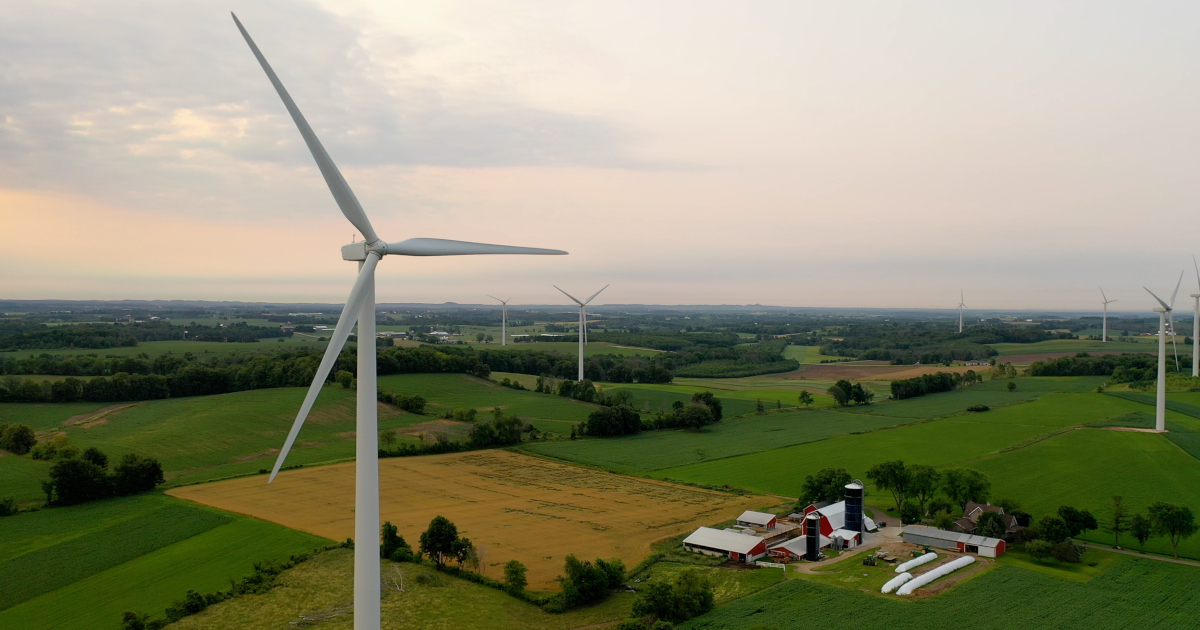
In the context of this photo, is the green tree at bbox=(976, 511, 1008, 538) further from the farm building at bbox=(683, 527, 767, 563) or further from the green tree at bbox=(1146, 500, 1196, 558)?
the farm building at bbox=(683, 527, 767, 563)

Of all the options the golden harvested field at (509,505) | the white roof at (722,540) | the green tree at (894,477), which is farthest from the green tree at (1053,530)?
the golden harvested field at (509,505)

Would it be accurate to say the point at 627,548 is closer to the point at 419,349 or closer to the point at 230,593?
the point at 230,593

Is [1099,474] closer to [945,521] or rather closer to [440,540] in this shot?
[945,521]

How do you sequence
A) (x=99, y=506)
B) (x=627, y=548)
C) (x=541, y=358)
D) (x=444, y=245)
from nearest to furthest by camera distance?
(x=444, y=245) < (x=627, y=548) < (x=99, y=506) < (x=541, y=358)

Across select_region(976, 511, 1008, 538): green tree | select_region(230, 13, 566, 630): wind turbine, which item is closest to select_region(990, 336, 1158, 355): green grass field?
select_region(976, 511, 1008, 538): green tree

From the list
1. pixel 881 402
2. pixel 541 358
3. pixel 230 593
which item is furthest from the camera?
pixel 541 358

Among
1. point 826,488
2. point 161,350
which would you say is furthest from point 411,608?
point 161,350

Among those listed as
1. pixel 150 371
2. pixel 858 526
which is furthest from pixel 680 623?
pixel 150 371

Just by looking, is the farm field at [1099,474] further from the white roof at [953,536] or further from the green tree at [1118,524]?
the white roof at [953,536]
